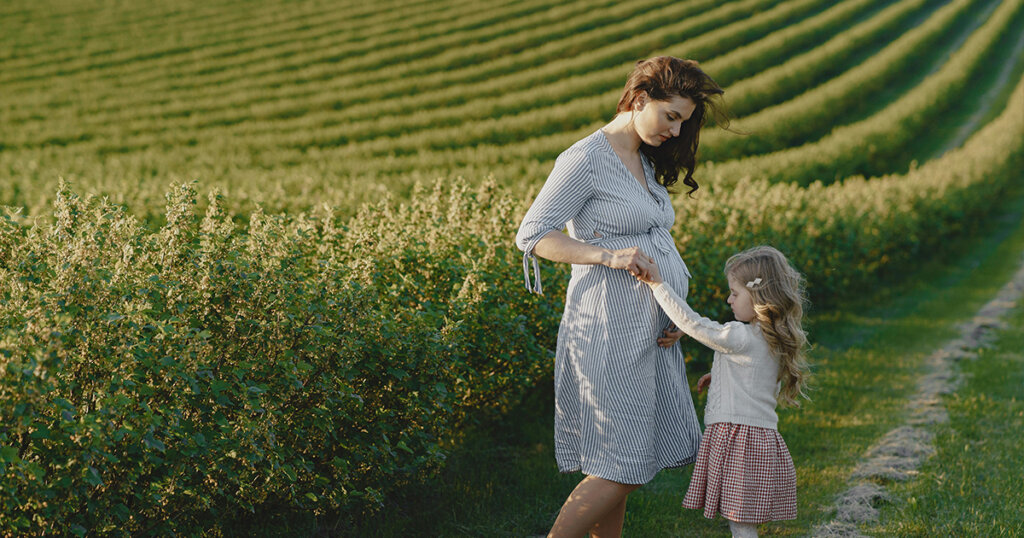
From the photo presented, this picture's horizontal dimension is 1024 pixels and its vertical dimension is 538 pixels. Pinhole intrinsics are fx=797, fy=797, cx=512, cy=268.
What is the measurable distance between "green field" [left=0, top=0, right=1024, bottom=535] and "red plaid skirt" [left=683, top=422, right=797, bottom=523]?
1179 millimetres

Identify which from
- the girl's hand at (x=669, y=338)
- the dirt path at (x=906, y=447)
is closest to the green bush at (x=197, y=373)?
the girl's hand at (x=669, y=338)

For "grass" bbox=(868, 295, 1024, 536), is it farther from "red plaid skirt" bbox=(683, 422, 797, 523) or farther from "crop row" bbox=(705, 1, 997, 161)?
"crop row" bbox=(705, 1, 997, 161)

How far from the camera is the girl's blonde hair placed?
3279mm

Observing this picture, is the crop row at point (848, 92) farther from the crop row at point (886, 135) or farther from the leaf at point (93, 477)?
the leaf at point (93, 477)

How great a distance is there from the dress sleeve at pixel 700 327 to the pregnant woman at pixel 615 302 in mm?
127

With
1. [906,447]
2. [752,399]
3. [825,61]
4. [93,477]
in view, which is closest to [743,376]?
[752,399]

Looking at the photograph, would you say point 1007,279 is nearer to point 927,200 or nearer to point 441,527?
point 927,200

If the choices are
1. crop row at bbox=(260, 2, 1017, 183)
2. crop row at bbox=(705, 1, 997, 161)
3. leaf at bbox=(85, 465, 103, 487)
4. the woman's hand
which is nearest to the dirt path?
the woman's hand

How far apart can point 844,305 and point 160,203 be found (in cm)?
960

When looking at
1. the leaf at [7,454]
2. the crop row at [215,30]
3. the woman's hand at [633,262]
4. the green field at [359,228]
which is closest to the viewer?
the leaf at [7,454]

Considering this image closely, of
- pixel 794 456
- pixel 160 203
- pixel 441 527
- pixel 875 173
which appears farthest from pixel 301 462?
pixel 875 173

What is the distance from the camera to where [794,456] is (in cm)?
553

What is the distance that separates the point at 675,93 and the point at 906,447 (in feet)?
12.4

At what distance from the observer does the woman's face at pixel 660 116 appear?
123 inches
